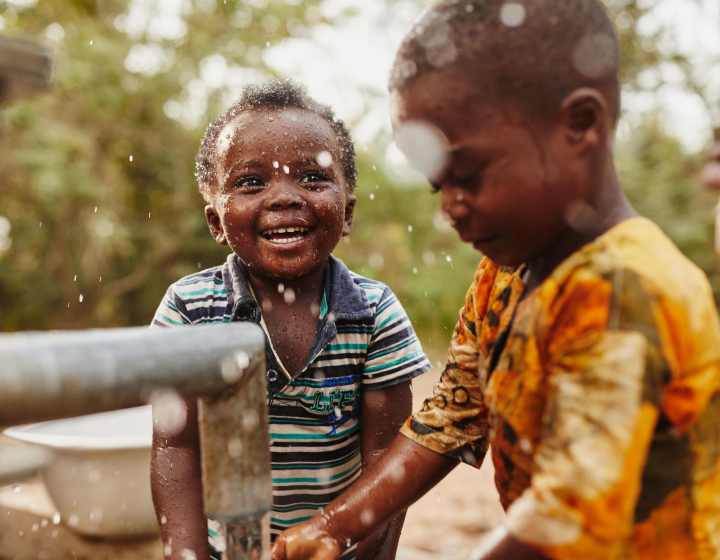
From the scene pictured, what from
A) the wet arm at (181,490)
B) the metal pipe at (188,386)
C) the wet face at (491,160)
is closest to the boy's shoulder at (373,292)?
the wet arm at (181,490)

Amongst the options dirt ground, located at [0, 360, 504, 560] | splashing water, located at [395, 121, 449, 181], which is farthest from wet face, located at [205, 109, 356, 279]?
dirt ground, located at [0, 360, 504, 560]

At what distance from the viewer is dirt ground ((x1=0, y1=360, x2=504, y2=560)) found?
129 inches

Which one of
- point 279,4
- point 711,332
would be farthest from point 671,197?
point 711,332

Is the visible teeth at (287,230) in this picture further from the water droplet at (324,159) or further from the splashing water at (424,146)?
the splashing water at (424,146)

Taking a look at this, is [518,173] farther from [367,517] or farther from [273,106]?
[273,106]

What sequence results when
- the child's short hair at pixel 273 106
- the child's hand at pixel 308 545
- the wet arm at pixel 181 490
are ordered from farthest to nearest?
the child's short hair at pixel 273 106 < the wet arm at pixel 181 490 < the child's hand at pixel 308 545

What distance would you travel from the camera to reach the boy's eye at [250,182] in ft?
5.65

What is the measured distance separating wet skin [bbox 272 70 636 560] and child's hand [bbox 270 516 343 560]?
571 mm

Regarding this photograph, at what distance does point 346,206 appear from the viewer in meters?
1.95

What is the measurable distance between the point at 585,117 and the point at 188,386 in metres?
0.76

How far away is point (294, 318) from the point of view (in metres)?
1.81

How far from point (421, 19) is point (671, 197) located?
1023 cm

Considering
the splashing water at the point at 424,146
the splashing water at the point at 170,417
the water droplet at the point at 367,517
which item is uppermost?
the splashing water at the point at 424,146

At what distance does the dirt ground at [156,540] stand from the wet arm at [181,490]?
1.18 m
